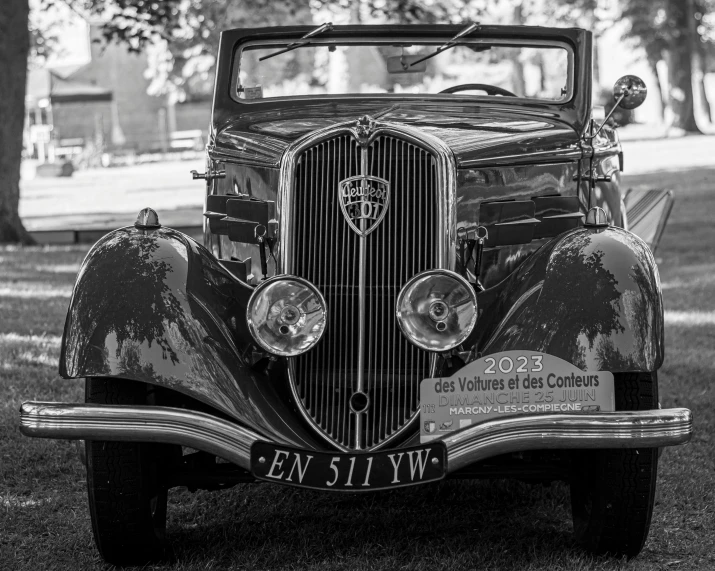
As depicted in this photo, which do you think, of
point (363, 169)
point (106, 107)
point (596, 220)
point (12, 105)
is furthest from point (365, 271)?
point (106, 107)

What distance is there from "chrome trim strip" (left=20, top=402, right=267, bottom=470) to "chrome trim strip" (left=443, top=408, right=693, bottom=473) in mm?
599

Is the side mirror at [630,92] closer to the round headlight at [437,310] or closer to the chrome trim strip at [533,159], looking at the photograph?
the chrome trim strip at [533,159]

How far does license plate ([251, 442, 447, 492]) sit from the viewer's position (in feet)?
9.84

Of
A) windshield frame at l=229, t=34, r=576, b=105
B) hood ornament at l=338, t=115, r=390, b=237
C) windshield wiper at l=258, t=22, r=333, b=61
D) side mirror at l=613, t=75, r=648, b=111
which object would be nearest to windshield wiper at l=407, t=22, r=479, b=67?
windshield frame at l=229, t=34, r=576, b=105

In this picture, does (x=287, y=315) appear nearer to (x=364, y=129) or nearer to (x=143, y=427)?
(x=143, y=427)

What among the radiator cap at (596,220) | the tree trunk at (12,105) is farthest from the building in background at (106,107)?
the radiator cap at (596,220)

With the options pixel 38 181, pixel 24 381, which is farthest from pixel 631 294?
pixel 38 181

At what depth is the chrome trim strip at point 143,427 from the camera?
297 centimetres

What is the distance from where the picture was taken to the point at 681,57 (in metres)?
28.3

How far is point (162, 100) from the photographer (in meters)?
46.6

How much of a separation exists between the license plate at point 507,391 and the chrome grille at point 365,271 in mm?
313

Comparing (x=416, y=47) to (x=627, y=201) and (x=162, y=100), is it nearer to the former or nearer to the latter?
(x=627, y=201)

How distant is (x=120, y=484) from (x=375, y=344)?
0.91 m

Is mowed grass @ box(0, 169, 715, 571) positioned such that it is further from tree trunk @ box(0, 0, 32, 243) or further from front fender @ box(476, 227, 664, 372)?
tree trunk @ box(0, 0, 32, 243)
